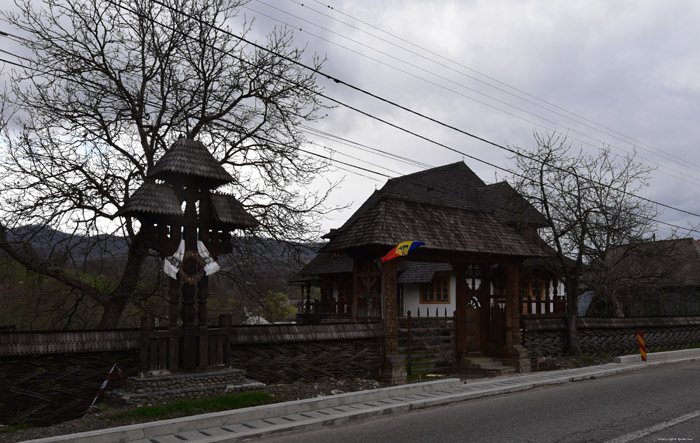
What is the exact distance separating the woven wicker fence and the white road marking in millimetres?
8270

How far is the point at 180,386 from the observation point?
32.5 ft

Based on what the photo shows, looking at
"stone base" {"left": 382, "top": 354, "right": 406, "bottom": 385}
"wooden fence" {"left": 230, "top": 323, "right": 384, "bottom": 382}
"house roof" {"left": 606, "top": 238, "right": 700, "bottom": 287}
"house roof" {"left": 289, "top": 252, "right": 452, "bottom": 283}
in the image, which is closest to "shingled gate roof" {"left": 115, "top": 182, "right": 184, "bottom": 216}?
"wooden fence" {"left": 230, "top": 323, "right": 384, "bottom": 382}

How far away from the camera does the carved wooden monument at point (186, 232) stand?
398 inches

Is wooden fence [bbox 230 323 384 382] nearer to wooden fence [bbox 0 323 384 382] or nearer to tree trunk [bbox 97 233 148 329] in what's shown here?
wooden fence [bbox 0 323 384 382]

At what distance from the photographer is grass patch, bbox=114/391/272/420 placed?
849cm

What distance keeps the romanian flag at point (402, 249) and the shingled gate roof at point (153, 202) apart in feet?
17.7

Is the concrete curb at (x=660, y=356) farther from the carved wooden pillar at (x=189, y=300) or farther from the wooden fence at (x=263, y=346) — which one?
the carved wooden pillar at (x=189, y=300)

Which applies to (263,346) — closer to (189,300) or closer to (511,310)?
(189,300)

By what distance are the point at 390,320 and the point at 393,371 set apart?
1290mm

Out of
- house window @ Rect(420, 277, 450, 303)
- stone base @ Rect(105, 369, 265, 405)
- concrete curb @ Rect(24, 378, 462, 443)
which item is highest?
house window @ Rect(420, 277, 450, 303)

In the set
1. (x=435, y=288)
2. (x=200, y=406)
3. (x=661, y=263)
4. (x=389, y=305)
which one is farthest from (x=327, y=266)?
(x=200, y=406)

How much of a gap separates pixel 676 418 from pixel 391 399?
506cm

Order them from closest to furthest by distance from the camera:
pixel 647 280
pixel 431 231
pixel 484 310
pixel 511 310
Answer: pixel 431 231, pixel 511 310, pixel 484 310, pixel 647 280

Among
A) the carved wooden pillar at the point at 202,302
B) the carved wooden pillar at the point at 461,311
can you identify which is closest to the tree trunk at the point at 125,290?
the carved wooden pillar at the point at 202,302
